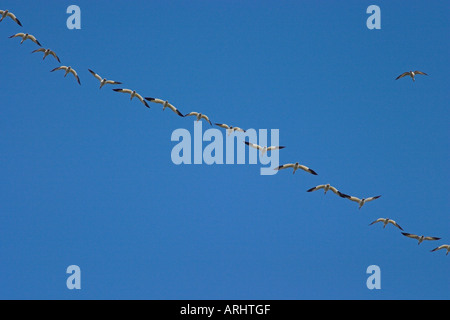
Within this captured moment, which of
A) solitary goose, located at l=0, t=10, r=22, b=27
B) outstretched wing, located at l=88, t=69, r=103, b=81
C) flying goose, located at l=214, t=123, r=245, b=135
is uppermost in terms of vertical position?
solitary goose, located at l=0, t=10, r=22, b=27

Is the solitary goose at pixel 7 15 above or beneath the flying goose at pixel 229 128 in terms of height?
above

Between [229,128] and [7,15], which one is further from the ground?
[7,15]

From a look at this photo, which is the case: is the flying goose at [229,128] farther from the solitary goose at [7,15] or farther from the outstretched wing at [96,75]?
the solitary goose at [7,15]

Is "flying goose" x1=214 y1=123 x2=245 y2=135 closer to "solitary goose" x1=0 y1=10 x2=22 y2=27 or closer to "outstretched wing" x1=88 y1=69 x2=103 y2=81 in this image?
"outstretched wing" x1=88 y1=69 x2=103 y2=81

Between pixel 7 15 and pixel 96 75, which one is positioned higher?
pixel 7 15

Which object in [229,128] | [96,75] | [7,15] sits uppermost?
[7,15]

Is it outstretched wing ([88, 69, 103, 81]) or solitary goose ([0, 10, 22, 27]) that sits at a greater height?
solitary goose ([0, 10, 22, 27])

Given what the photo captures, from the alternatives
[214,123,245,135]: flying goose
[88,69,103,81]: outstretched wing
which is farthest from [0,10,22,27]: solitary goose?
[214,123,245,135]: flying goose

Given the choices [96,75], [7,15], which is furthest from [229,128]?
[7,15]

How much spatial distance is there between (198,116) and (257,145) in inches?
215

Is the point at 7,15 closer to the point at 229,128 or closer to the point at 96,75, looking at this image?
the point at 96,75

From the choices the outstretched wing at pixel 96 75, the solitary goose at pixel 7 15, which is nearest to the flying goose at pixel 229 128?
the outstretched wing at pixel 96 75

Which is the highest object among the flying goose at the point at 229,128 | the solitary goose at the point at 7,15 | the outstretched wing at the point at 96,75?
the solitary goose at the point at 7,15
